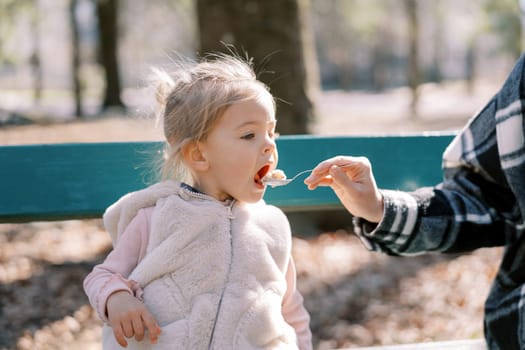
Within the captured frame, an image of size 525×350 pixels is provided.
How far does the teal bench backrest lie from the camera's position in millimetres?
2066

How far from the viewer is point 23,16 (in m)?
17.2

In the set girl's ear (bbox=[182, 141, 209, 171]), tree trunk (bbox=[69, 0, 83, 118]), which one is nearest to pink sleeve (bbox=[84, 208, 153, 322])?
girl's ear (bbox=[182, 141, 209, 171])

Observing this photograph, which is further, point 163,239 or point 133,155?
point 133,155

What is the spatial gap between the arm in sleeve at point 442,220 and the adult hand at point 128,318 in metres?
0.62

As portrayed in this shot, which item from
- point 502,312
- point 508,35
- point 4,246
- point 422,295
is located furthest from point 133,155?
point 508,35

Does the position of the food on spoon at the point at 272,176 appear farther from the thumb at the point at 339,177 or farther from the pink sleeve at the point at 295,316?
the pink sleeve at the point at 295,316

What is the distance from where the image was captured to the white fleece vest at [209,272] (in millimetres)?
1585

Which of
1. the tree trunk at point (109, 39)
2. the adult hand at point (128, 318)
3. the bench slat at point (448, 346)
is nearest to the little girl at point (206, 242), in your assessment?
the adult hand at point (128, 318)

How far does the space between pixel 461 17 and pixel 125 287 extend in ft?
92.8

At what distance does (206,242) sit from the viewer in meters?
1.66

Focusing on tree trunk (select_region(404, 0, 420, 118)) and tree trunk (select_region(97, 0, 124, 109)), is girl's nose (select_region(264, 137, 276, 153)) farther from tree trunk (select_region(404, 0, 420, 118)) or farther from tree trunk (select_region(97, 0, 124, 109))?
tree trunk (select_region(97, 0, 124, 109))

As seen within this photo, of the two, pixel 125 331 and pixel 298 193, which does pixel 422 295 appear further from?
pixel 125 331

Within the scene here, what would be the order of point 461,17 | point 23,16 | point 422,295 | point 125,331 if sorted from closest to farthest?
1. point 125,331
2. point 422,295
3. point 23,16
4. point 461,17

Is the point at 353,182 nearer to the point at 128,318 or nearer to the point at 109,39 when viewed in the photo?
the point at 128,318
